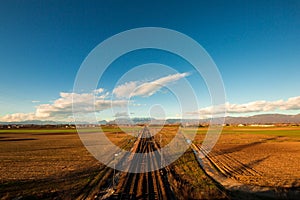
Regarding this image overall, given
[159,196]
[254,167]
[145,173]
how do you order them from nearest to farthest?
[159,196]
[145,173]
[254,167]

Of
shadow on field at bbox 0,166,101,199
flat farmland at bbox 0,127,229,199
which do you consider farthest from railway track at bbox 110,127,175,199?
shadow on field at bbox 0,166,101,199

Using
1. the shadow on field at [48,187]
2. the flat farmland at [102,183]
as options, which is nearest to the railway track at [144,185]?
the flat farmland at [102,183]

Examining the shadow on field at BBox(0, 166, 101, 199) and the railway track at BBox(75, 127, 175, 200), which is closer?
the railway track at BBox(75, 127, 175, 200)

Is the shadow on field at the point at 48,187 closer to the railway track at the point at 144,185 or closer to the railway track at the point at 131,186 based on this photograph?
the railway track at the point at 131,186

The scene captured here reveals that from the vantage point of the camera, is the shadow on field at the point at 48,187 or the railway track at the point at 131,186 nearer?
the railway track at the point at 131,186

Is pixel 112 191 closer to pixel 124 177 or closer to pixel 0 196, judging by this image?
pixel 124 177


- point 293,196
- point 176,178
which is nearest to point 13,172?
point 176,178

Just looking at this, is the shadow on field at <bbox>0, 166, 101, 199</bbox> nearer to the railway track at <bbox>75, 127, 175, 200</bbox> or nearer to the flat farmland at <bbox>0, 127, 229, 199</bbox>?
the flat farmland at <bbox>0, 127, 229, 199</bbox>

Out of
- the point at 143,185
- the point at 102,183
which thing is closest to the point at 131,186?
the point at 143,185

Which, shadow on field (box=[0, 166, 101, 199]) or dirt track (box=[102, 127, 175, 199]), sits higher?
shadow on field (box=[0, 166, 101, 199])

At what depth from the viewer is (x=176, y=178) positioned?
64.7 ft

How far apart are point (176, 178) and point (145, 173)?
10.3 feet

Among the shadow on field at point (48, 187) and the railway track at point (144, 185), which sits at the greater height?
the shadow on field at point (48, 187)

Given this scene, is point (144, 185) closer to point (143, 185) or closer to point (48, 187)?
point (143, 185)
